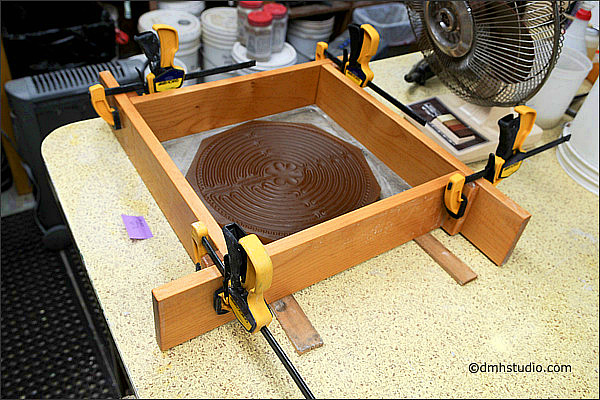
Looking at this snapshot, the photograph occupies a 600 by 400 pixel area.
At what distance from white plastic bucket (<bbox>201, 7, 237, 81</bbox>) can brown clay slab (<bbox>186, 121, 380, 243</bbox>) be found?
1.07 m

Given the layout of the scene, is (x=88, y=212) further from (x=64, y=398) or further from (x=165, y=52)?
(x=64, y=398)

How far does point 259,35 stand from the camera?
6.72 feet

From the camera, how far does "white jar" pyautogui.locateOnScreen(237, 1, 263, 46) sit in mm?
2066

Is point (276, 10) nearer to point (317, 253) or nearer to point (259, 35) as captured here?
point (259, 35)

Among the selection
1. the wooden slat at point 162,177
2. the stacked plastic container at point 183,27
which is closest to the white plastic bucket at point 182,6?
the stacked plastic container at point 183,27

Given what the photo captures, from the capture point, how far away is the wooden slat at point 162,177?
33.0 inches

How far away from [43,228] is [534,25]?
1676 mm

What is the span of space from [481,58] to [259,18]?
1.08 metres

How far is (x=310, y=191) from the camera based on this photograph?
104 centimetres

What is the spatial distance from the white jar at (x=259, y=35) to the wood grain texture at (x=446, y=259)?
1.27 meters

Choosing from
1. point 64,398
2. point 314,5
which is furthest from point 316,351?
point 314,5

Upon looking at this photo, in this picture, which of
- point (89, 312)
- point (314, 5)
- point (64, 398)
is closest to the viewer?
point (64, 398)

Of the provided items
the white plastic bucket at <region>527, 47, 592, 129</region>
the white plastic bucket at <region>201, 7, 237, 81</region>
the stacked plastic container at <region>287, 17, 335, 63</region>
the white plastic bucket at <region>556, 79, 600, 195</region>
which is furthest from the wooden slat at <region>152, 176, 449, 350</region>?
the stacked plastic container at <region>287, 17, 335, 63</region>

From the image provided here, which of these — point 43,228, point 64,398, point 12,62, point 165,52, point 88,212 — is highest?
point 165,52
